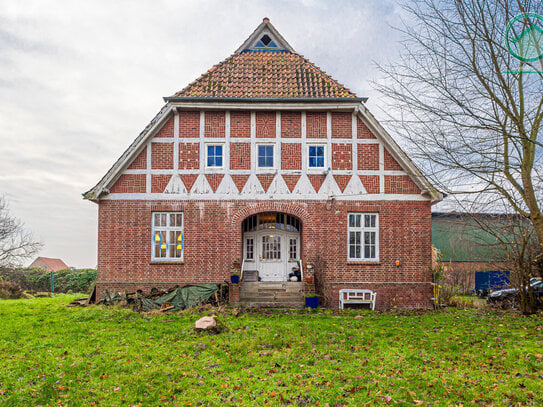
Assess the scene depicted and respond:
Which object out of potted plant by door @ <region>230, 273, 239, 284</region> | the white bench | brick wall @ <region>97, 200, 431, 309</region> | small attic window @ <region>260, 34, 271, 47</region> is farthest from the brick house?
small attic window @ <region>260, 34, 271, 47</region>

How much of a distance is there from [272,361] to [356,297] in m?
7.39

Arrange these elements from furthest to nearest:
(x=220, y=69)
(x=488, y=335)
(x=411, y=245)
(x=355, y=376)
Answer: (x=220, y=69)
(x=411, y=245)
(x=488, y=335)
(x=355, y=376)

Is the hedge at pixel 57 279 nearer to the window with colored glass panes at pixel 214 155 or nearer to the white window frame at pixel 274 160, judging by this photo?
the window with colored glass panes at pixel 214 155

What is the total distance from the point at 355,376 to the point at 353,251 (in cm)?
855

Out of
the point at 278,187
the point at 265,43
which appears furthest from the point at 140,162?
the point at 265,43

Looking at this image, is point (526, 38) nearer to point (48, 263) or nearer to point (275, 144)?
point (275, 144)

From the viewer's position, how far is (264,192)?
1545 centimetres

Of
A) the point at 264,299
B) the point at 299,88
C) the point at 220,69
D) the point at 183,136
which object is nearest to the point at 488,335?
the point at 264,299

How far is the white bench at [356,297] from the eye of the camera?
14.9m

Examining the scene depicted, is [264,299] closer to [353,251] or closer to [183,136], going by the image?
[353,251]

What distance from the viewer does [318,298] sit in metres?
14.4

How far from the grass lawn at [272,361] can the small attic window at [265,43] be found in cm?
1150

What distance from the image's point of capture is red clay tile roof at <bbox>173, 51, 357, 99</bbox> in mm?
15672

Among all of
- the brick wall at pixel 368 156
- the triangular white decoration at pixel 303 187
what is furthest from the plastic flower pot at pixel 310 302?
the brick wall at pixel 368 156
